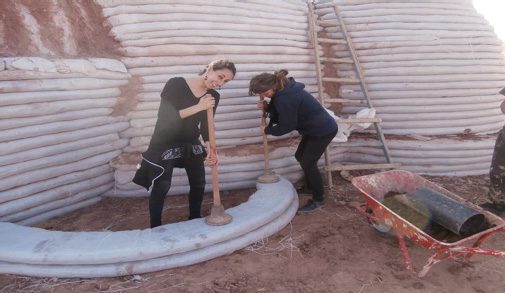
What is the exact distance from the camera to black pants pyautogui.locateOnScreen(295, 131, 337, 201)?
3.51m

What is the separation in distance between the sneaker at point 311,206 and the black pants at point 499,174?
1.56 m

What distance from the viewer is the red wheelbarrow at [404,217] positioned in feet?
7.68

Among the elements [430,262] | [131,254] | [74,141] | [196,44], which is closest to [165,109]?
[131,254]

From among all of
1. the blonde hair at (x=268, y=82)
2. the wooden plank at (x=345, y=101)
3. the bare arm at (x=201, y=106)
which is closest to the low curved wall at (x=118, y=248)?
the bare arm at (x=201, y=106)

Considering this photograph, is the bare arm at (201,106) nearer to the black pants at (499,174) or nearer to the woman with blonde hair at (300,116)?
the woman with blonde hair at (300,116)

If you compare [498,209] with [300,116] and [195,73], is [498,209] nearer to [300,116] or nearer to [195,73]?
[300,116]

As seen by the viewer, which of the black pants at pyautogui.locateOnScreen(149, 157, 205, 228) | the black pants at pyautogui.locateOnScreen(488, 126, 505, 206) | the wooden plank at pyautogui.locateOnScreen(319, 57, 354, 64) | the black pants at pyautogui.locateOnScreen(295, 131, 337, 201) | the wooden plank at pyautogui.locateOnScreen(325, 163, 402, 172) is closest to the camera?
the black pants at pyautogui.locateOnScreen(149, 157, 205, 228)

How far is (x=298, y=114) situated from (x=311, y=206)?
0.96m

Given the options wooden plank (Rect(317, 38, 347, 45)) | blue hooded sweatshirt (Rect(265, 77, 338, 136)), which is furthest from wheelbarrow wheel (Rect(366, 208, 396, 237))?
wooden plank (Rect(317, 38, 347, 45))

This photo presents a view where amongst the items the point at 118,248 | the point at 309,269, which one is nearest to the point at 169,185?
the point at 118,248

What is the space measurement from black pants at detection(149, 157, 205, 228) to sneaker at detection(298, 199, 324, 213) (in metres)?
1.11

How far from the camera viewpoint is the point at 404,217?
9.43 feet

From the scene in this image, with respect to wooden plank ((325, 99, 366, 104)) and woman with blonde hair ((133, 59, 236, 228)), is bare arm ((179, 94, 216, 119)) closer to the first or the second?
woman with blonde hair ((133, 59, 236, 228))

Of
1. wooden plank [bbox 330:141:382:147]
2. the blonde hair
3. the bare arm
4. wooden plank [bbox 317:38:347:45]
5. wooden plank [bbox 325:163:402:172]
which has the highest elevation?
wooden plank [bbox 317:38:347:45]
